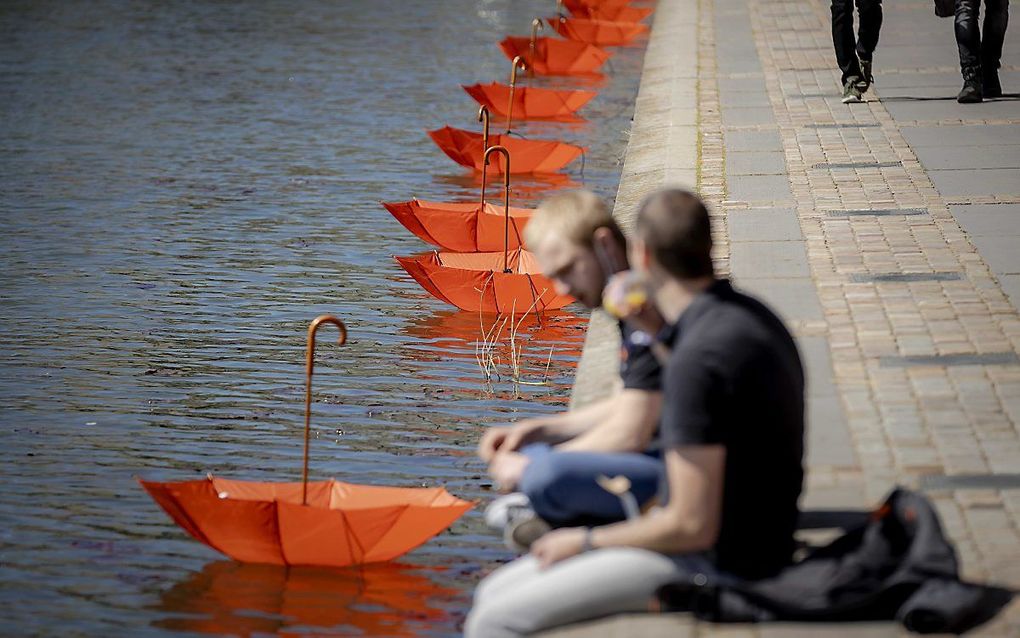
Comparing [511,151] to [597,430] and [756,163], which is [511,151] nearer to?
[756,163]

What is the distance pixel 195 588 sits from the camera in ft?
21.0

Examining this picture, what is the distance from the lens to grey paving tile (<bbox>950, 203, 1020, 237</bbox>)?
937 centimetres

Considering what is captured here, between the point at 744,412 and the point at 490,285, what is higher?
the point at 744,412

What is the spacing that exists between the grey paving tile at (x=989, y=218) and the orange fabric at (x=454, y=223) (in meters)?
2.98

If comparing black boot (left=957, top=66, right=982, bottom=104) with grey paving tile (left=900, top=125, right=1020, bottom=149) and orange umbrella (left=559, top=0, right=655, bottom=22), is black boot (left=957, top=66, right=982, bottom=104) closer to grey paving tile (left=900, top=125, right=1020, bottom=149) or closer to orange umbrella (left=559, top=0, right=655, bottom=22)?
grey paving tile (left=900, top=125, right=1020, bottom=149)

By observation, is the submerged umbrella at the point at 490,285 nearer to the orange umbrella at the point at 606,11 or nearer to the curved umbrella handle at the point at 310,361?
the curved umbrella handle at the point at 310,361

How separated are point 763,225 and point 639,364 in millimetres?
4946

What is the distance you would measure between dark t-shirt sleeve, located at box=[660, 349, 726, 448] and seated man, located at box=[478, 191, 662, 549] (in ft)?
1.90

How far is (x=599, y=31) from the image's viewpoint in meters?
26.3

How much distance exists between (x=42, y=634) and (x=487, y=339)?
4.52 m

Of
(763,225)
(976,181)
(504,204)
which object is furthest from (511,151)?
(763,225)

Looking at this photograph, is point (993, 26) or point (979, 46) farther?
point (979, 46)

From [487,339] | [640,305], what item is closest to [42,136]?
[487,339]

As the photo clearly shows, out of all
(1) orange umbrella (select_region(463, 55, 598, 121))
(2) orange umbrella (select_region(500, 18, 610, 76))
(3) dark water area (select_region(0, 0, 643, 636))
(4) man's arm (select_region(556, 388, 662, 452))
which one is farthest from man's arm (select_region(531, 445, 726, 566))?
(2) orange umbrella (select_region(500, 18, 610, 76))
